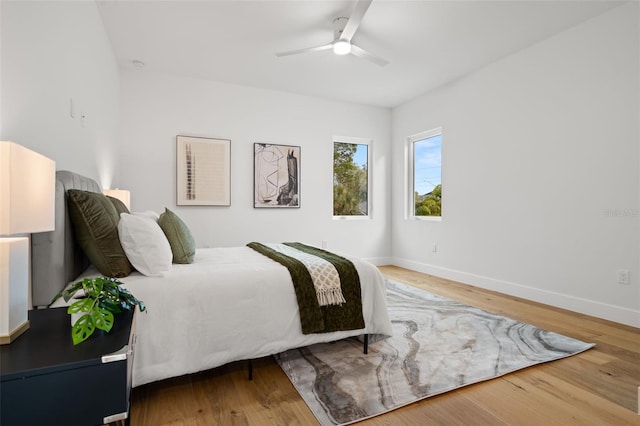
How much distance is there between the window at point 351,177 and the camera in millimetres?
5324

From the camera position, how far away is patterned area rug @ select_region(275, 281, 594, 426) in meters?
1.70

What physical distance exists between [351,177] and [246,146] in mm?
1813

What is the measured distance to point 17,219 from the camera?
98 centimetres

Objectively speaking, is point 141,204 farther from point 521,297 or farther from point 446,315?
point 521,297

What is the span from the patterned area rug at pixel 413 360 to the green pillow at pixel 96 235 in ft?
Result: 3.75

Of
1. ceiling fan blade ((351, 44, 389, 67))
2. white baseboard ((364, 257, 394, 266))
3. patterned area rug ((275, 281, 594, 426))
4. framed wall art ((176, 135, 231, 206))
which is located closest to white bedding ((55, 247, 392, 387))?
patterned area rug ((275, 281, 594, 426))

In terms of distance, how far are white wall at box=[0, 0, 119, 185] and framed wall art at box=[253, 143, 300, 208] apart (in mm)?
1880

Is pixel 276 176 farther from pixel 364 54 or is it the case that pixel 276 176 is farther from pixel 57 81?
pixel 57 81

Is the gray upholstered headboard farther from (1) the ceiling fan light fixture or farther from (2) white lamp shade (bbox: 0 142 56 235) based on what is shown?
(1) the ceiling fan light fixture

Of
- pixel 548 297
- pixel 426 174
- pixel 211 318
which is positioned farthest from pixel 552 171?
pixel 211 318

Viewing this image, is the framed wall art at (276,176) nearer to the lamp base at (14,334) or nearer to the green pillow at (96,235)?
the green pillow at (96,235)

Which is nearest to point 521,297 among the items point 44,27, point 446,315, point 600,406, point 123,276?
point 446,315

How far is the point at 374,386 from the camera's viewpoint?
1.81 m

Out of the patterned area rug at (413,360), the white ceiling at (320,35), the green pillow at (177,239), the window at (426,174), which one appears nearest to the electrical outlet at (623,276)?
the patterned area rug at (413,360)
